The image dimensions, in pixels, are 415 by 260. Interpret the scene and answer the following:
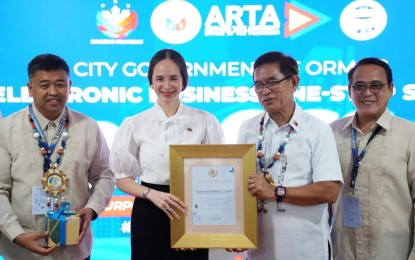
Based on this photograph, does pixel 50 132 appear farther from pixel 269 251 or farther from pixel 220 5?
pixel 220 5

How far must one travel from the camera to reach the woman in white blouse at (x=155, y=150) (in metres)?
2.44

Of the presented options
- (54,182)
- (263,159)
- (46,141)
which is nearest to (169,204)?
(263,159)

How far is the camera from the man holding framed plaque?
2.15 meters

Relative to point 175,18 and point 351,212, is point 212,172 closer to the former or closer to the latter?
point 351,212

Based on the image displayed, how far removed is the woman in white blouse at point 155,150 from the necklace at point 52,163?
0.27 meters

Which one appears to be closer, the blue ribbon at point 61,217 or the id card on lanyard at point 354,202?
the blue ribbon at point 61,217

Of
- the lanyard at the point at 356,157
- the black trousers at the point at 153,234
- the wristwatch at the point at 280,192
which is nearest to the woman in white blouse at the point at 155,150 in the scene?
the black trousers at the point at 153,234

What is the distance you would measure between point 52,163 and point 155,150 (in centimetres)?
54

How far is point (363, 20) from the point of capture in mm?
4074

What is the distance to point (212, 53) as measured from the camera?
13.5 feet

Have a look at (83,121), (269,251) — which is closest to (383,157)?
(269,251)

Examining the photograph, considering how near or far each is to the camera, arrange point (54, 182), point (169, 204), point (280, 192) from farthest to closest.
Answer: point (54, 182) < point (169, 204) < point (280, 192)

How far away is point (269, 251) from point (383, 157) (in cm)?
80

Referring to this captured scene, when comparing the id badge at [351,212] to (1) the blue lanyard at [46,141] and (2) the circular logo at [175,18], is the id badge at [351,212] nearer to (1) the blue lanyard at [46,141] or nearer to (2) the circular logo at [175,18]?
(1) the blue lanyard at [46,141]
